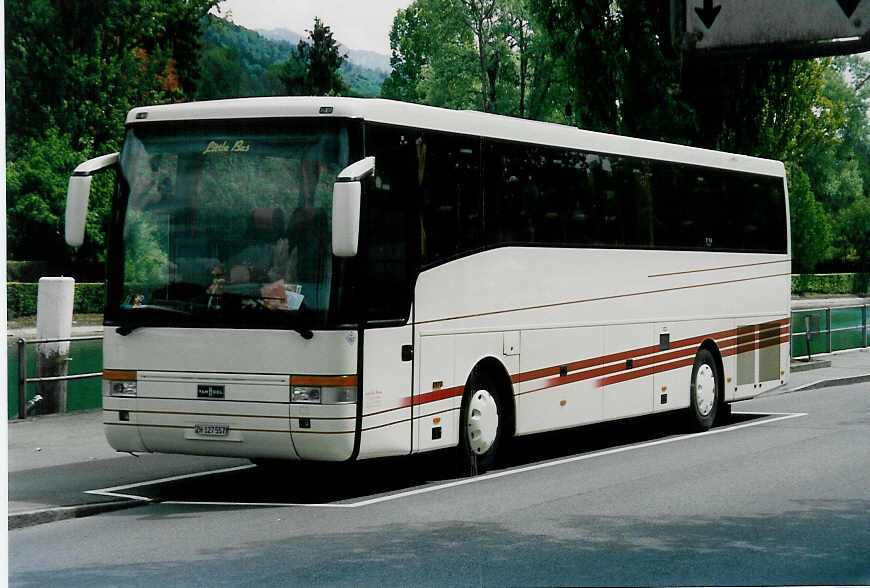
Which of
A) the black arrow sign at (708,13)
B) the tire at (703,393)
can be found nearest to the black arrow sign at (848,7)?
the black arrow sign at (708,13)

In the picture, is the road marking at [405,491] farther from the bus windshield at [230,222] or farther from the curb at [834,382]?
the curb at [834,382]

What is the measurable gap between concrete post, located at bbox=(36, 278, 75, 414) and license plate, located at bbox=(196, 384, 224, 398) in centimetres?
676

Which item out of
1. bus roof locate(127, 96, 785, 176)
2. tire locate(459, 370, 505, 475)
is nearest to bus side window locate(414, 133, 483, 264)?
bus roof locate(127, 96, 785, 176)

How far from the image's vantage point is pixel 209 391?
452 inches

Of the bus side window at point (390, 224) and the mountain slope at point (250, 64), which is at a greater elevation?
the mountain slope at point (250, 64)

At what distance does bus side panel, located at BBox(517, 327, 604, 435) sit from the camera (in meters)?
14.2

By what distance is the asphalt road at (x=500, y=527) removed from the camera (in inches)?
338

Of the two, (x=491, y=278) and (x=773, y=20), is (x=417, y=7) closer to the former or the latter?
(x=491, y=278)

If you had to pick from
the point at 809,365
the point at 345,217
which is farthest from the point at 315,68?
the point at 345,217

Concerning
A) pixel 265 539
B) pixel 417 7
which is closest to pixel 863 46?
pixel 265 539

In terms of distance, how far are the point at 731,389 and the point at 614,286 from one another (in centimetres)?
386

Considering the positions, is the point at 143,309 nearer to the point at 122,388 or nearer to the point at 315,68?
the point at 122,388

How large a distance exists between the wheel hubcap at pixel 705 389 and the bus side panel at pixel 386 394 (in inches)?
271

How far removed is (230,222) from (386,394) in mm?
1940
